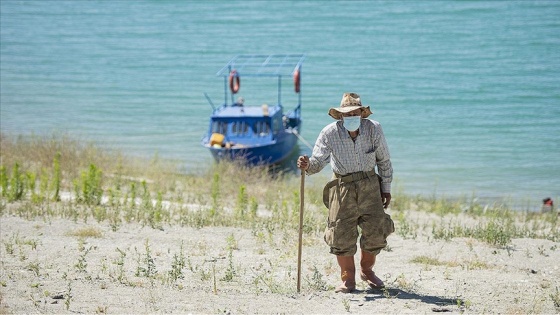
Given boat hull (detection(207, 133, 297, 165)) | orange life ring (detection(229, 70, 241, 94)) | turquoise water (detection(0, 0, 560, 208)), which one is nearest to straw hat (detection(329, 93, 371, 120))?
turquoise water (detection(0, 0, 560, 208))

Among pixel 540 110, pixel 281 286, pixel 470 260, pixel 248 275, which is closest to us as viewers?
pixel 281 286

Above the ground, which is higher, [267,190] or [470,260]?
[267,190]

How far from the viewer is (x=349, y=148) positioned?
7469 millimetres

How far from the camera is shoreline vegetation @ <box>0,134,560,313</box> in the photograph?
7.47 m

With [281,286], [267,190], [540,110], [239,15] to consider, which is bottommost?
[281,286]

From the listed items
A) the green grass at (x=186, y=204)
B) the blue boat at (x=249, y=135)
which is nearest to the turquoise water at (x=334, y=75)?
the blue boat at (x=249, y=135)

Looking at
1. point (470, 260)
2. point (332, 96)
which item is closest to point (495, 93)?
point (332, 96)

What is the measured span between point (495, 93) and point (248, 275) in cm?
2271

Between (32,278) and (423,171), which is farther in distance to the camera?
(423,171)

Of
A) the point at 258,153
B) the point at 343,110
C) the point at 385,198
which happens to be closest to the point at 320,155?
the point at 343,110

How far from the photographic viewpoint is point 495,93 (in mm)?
29484

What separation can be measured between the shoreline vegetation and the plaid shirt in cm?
109

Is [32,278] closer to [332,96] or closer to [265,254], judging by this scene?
[265,254]

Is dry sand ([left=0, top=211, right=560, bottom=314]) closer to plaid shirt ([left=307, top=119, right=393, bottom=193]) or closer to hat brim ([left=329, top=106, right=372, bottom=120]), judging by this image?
plaid shirt ([left=307, top=119, right=393, bottom=193])
